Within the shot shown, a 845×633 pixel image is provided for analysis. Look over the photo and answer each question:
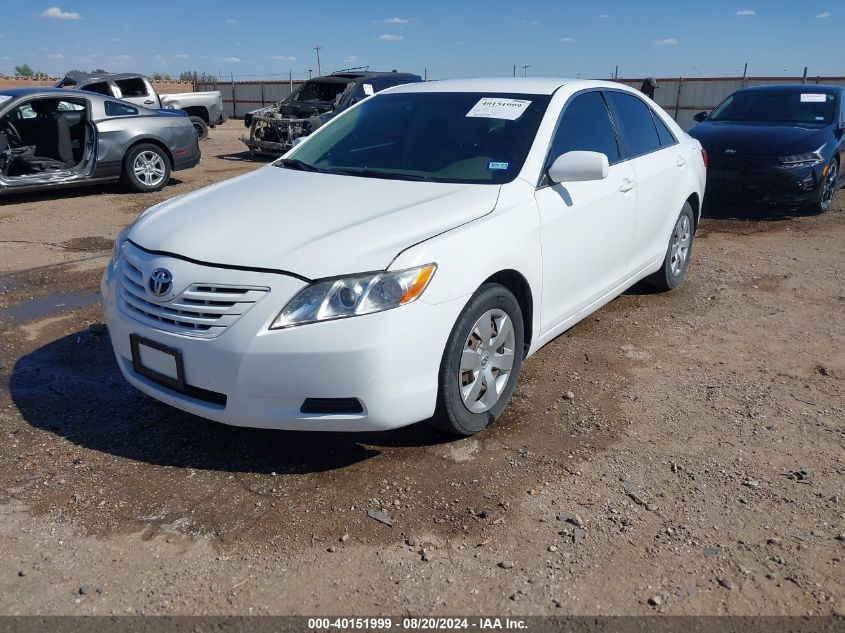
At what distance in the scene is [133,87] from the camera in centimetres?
1505

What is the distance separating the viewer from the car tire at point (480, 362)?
315cm

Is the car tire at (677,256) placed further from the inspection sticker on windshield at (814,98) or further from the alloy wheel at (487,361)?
the inspection sticker on windshield at (814,98)

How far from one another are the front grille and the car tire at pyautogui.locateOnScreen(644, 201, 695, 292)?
3.63 m

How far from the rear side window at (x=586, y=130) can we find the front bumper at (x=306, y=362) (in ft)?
4.79

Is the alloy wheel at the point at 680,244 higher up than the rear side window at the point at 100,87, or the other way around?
the rear side window at the point at 100,87

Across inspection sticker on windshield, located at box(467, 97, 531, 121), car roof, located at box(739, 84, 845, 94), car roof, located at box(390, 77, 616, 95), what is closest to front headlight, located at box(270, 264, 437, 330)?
inspection sticker on windshield, located at box(467, 97, 531, 121)

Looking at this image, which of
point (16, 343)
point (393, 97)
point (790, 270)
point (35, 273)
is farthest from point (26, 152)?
point (790, 270)

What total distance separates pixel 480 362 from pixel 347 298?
0.79m

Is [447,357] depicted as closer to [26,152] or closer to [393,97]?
[393,97]

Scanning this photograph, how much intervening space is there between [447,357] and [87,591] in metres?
1.61

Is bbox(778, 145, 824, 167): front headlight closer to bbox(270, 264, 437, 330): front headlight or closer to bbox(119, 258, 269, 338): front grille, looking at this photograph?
bbox(270, 264, 437, 330): front headlight

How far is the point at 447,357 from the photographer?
3.12 metres

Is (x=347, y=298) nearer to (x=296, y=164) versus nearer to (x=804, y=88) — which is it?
(x=296, y=164)

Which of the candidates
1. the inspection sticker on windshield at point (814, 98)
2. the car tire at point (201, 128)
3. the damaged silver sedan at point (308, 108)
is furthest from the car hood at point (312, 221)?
the car tire at point (201, 128)
